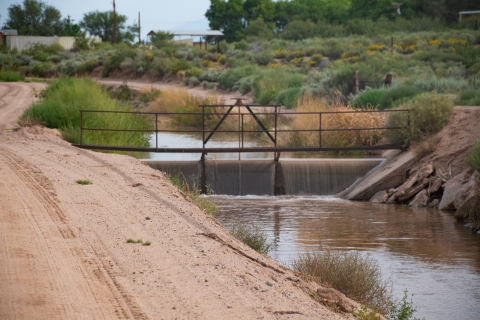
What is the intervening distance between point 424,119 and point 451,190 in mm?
3804

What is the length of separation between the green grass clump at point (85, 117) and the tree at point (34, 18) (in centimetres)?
8992

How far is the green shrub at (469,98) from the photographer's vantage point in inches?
1014

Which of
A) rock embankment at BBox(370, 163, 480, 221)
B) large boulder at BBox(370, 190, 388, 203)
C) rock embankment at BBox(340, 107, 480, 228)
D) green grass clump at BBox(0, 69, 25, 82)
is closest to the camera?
rock embankment at BBox(370, 163, 480, 221)

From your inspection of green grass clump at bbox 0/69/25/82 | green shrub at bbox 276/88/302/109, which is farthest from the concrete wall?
green shrub at bbox 276/88/302/109

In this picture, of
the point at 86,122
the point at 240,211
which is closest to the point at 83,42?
the point at 86,122

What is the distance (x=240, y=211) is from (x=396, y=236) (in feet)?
15.0

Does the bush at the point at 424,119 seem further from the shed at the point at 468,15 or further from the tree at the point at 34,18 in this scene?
the tree at the point at 34,18

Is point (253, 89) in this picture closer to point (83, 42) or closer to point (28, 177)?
point (28, 177)

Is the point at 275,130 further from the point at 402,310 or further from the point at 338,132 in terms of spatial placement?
the point at 402,310

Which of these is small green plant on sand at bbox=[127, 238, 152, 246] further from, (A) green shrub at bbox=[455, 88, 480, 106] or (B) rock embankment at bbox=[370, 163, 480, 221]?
(A) green shrub at bbox=[455, 88, 480, 106]

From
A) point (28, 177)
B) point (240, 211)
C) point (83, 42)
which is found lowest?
point (240, 211)

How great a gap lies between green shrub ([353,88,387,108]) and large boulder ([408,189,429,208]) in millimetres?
8364

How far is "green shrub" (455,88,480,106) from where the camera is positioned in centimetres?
2577

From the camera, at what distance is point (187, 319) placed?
Answer: 7.54 m
